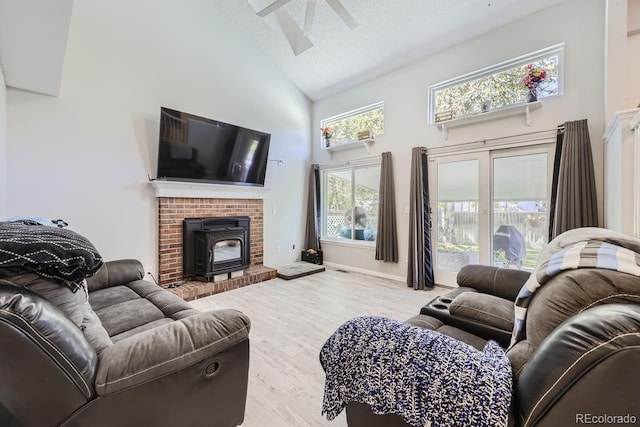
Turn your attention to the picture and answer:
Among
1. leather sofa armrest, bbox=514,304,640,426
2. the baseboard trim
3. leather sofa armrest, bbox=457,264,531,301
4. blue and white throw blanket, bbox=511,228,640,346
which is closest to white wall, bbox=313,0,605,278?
the baseboard trim

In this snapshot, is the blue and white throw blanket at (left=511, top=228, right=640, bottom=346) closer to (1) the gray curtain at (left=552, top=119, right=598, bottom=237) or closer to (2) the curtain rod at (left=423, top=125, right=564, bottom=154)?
(1) the gray curtain at (left=552, top=119, right=598, bottom=237)

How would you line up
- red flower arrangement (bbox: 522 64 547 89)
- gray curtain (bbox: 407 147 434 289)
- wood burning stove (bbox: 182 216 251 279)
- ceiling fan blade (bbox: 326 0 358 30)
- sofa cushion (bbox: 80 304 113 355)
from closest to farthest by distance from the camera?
sofa cushion (bbox: 80 304 113 355)
ceiling fan blade (bbox: 326 0 358 30)
red flower arrangement (bbox: 522 64 547 89)
wood burning stove (bbox: 182 216 251 279)
gray curtain (bbox: 407 147 434 289)

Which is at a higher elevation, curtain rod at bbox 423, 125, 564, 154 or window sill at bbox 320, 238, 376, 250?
curtain rod at bbox 423, 125, 564, 154

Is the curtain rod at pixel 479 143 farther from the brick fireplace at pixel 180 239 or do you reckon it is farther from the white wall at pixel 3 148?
the white wall at pixel 3 148

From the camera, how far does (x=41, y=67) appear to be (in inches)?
88.6

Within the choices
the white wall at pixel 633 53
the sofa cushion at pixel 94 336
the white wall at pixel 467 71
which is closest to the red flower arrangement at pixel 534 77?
the white wall at pixel 467 71

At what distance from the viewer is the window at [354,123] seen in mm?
4602

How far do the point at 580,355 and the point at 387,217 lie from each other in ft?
12.1

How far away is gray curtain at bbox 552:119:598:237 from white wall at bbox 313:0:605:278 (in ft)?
0.34

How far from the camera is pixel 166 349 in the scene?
1.05m

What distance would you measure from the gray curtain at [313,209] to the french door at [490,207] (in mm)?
2243

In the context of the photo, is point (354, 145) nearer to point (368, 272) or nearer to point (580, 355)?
point (368, 272)

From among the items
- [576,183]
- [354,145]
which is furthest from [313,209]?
[576,183]

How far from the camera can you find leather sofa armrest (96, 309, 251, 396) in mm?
944
